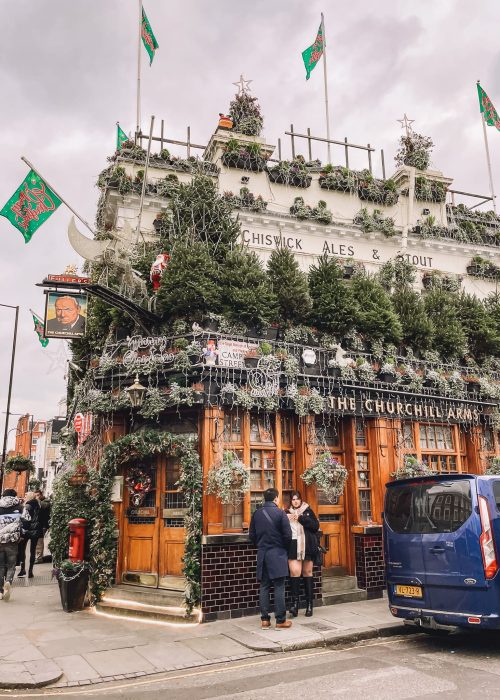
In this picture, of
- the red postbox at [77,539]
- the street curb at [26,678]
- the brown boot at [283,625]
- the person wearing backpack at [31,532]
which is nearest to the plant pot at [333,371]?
the brown boot at [283,625]

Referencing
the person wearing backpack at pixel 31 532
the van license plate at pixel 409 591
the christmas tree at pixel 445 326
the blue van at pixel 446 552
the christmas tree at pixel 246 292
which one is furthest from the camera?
the christmas tree at pixel 445 326

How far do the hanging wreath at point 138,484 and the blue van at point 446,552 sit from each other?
454 cm

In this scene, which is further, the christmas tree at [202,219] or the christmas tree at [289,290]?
the christmas tree at [202,219]

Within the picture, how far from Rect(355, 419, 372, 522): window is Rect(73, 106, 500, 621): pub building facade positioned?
2 centimetres

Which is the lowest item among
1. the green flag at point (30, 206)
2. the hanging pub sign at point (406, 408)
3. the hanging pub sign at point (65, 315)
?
the hanging pub sign at point (406, 408)

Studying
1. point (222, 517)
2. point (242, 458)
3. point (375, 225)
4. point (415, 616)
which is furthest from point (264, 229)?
point (415, 616)

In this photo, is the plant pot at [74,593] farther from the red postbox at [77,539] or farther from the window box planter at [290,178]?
the window box planter at [290,178]

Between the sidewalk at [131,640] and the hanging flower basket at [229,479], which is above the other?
the hanging flower basket at [229,479]

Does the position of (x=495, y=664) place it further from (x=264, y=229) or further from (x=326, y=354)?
(x=264, y=229)

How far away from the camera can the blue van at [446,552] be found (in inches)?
263

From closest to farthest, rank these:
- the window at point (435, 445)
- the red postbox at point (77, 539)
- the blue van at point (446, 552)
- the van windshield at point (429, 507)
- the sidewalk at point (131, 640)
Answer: the sidewalk at point (131, 640)
the blue van at point (446, 552)
the van windshield at point (429, 507)
the red postbox at point (77, 539)
the window at point (435, 445)

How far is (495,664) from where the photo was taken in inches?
254

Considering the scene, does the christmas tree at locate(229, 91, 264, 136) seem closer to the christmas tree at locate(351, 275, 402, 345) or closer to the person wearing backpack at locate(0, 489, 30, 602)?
the christmas tree at locate(351, 275, 402, 345)

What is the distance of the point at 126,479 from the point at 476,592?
6.38 meters
